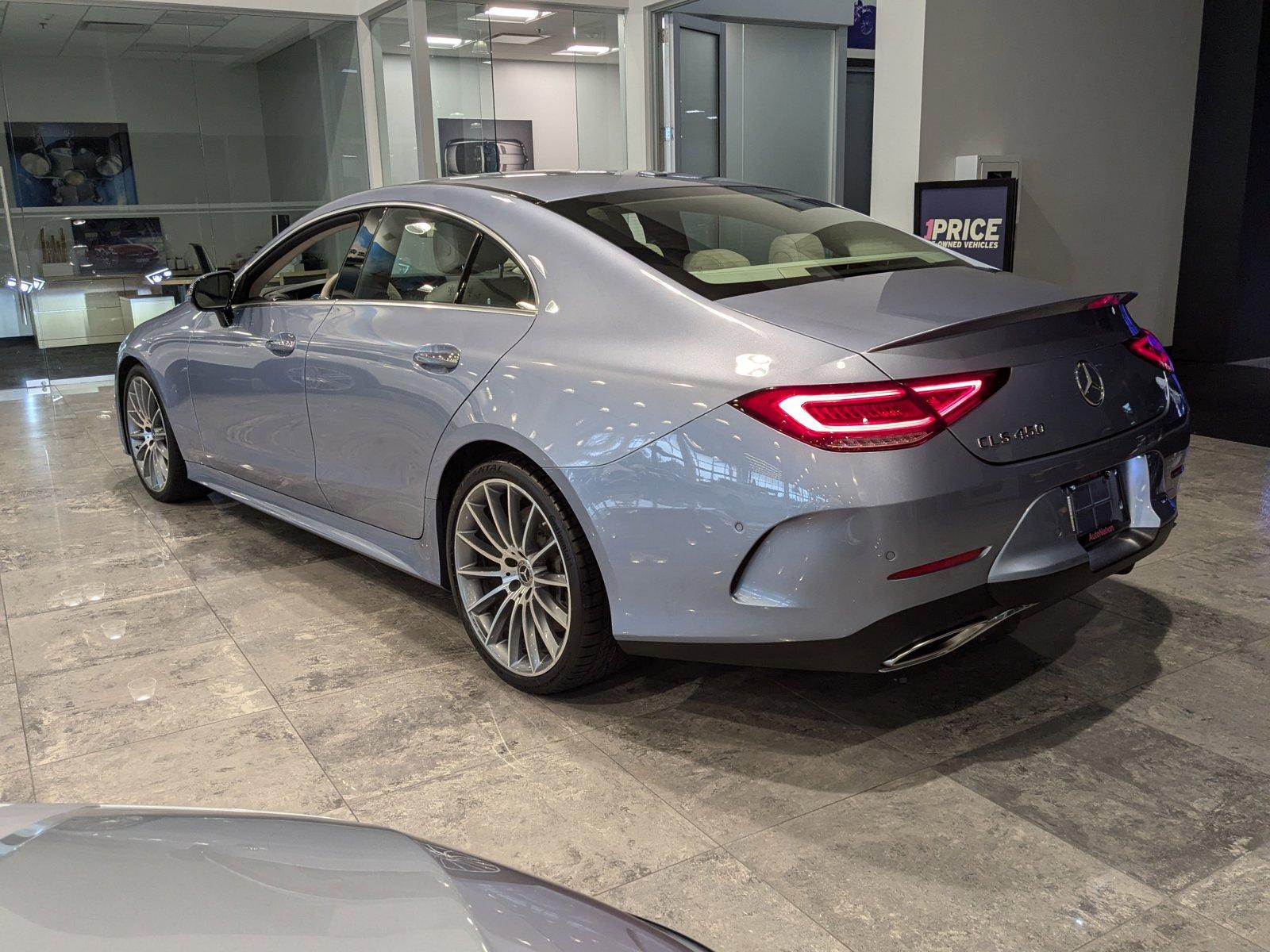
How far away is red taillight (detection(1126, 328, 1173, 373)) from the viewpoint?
261 cm

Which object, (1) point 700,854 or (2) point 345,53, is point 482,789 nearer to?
(1) point 700,854

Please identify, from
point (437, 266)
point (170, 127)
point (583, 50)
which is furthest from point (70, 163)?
point (437, 266)

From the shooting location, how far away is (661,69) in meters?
9.18

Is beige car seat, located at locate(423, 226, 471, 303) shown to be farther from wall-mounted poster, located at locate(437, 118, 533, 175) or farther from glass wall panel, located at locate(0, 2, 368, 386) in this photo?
glass wall panel, located at locate(0, 2, 368, 386)

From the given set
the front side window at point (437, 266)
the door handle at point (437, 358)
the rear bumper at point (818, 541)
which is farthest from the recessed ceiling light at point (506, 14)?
the rear bumper at point (818, 541)

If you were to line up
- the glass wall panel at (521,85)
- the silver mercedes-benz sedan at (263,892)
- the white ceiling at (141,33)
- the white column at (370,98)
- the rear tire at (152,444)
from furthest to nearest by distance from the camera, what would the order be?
the white column at (370,98), the glass wall panel at (521,85), the white ceiling at (141,33), the rear tire at (152,444), the silver mercedes-benz sedan at (263,892)

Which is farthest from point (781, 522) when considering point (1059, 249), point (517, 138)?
point (517, 138)

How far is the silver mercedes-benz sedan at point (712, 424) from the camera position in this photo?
86.0 inches

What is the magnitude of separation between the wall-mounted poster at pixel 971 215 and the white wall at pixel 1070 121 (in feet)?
0.51

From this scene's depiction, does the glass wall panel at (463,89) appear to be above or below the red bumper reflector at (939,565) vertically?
above

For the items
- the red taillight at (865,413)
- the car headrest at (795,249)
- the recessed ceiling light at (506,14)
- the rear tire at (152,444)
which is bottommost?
the rear tire at (152,444)

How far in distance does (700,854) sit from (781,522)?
0.69m

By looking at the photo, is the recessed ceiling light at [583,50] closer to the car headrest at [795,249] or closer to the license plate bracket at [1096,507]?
the car headrest at [795,249]

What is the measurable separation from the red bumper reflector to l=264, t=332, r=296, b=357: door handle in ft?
7.33
